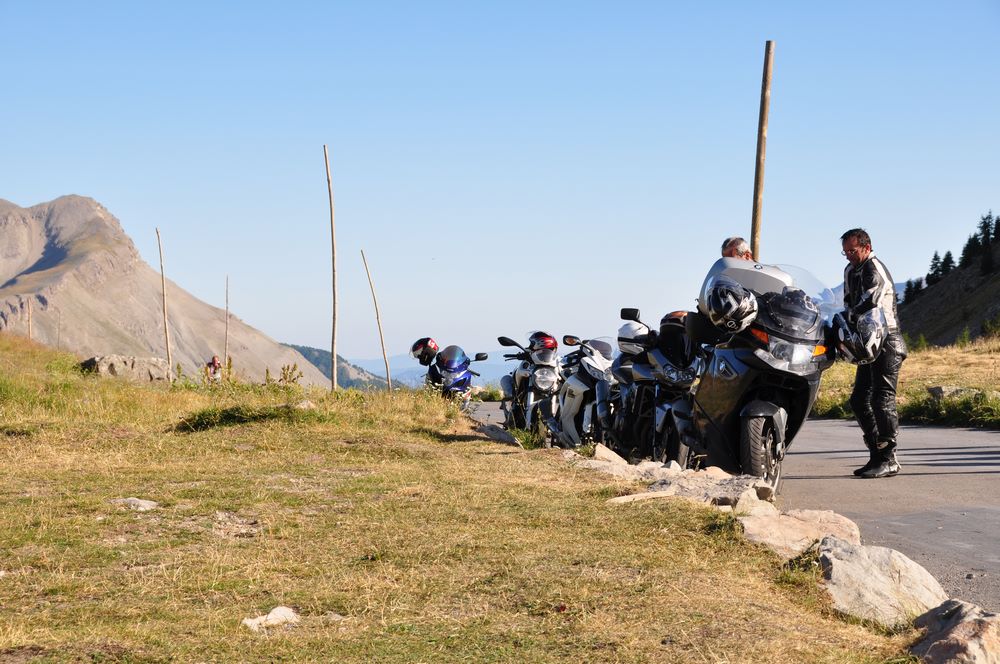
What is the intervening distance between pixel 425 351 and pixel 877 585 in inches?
463

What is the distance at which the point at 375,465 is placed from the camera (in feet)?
29.3

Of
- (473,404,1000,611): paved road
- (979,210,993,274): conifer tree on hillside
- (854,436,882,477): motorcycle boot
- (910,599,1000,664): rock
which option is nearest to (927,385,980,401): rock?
(473,404,1000,611): paved road

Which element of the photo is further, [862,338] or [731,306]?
[862,338]

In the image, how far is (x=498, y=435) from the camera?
11898mm

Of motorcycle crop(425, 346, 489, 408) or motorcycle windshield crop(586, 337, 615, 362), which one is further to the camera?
motorcycle crop(425, 346, 489, 408)

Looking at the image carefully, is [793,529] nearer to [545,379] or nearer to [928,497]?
[928,497]

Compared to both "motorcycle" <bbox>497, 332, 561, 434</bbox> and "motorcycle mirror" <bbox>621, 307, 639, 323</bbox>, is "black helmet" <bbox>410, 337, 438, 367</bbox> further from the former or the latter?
"motorcycle mirror" <bbox>621, 307, 639, 323</bbox>

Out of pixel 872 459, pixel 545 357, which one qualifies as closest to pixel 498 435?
pixel 545 357

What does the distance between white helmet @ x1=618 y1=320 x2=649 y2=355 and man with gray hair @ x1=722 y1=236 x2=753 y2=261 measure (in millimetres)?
1143

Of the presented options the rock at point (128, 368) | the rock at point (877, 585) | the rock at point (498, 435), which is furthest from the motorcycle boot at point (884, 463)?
the rock at point (128, 368)

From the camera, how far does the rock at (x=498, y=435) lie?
38.2 ft

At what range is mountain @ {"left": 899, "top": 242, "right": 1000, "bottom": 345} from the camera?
88.9 metres

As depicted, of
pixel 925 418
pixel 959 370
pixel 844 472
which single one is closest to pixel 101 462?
pixel 844 472

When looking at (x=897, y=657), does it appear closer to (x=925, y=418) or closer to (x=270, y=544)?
(x=270, y=544)
